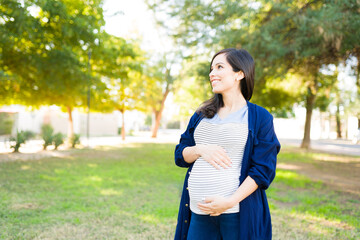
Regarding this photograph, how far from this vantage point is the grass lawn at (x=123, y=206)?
14.7ft

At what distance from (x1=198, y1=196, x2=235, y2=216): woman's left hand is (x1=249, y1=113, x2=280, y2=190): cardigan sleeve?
0.67 ft

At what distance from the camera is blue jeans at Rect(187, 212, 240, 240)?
181 centimetres

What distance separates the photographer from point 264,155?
178cm

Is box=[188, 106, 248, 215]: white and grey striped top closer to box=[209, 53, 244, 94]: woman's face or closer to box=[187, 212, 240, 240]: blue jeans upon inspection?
box=[187, 212, 240, 240]: blue jeans

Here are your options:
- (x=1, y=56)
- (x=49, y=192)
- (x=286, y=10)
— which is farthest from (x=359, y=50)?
(x=1, y=56)

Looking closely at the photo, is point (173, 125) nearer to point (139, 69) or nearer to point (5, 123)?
point (5, 123)

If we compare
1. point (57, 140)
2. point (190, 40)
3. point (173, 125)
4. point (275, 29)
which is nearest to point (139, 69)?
point (190, 40)

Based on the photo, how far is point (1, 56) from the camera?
416 inches

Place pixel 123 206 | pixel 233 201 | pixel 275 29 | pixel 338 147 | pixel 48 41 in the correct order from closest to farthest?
1. pixel 233 201
2. pixel 123 206
3. pixel 275 29
4. pixel 48 41
5. pixel 338 147

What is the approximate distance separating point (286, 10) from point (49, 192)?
7639 mm

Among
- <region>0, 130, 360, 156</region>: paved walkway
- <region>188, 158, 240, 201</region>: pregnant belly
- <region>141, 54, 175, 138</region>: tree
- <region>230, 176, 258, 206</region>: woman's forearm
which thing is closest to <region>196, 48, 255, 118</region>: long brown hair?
<region>188, 158, 240, 201</region>: pregnant belly

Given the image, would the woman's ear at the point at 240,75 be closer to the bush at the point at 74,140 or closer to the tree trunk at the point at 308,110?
the tree trunk at the point at 308,110

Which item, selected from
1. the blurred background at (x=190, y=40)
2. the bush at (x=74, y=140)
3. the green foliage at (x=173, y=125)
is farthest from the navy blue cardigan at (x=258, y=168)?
the green foliage at (x=173, y=125)

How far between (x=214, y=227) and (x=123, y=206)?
432 cm
